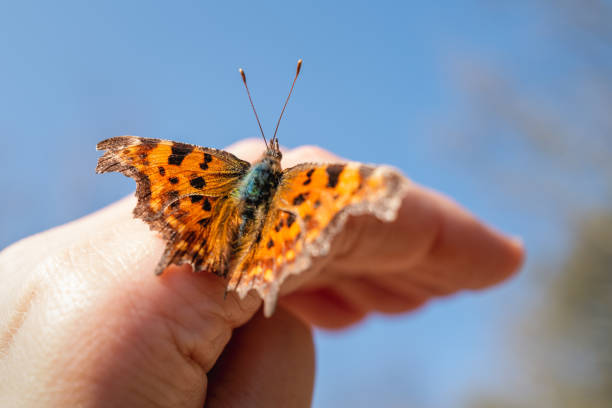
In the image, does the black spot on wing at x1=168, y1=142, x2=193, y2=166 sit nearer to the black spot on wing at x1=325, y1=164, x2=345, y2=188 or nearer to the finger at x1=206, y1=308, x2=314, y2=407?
the black spot on wing at x1=325, y1=164, x2=345, y2=188

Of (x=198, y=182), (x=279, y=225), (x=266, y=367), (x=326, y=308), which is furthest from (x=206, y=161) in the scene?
(x=326, y=308)

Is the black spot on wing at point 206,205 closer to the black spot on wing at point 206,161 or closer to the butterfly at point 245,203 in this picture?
the butterfly at point 245,203

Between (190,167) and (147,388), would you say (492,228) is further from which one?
(147,388)

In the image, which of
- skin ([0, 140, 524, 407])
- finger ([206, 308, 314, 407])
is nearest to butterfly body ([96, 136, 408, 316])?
skin ([0, 140, 524, 407])

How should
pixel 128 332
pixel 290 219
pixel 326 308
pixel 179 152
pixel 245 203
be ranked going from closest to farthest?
pixel 128 332, pixel 290 219, pixel 245 203, pixel 179 152, pixel 326 308

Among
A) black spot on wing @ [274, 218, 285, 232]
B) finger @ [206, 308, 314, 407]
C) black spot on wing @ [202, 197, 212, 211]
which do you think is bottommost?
finger @ [206, 308, 314, 407]

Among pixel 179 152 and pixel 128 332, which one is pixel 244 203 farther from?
pixel 128 332

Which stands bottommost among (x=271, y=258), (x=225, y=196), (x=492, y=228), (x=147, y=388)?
(x=147, y=388)

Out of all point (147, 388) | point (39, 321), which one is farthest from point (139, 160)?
point (147, 388)
